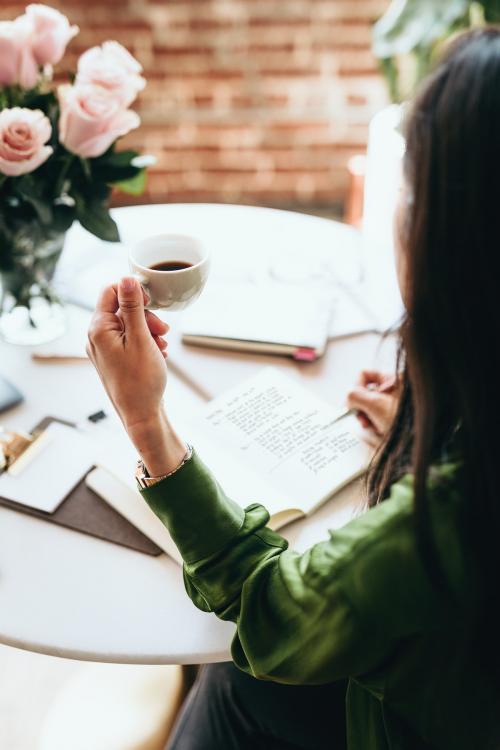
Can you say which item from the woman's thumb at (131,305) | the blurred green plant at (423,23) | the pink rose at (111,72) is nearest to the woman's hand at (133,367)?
the woman's thumb at (131,305)

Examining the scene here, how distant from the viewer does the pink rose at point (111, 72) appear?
1026 mm

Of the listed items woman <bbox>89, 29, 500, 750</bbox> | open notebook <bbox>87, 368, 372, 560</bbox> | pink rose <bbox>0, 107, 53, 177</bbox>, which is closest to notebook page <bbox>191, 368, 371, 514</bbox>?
open notebook <bbox>87, 368, 372, 560</bbox>

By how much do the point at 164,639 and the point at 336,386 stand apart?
19.8 inches

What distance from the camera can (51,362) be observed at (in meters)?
1.15

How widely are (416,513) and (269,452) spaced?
0.41 meters

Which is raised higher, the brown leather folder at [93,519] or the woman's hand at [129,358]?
the woman's hand at [129,358]

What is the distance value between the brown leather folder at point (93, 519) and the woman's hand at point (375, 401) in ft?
1.18

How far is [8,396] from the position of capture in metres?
1.06

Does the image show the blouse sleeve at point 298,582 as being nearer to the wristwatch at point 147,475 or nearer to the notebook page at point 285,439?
the wristwatch at point 147,475

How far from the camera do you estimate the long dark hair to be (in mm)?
520

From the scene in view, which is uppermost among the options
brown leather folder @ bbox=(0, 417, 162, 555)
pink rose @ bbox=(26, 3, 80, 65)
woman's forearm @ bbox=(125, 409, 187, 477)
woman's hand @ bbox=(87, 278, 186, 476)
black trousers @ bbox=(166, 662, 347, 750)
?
pink rose @ bbox=(26, 3, 80, 65)

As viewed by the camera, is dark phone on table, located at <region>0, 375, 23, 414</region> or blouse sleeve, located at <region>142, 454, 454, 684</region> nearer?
blouse sleeve, located at <region>142, 454, 454, 684</region>

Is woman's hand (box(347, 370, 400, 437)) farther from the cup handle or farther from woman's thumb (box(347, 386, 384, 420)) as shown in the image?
the cup handle

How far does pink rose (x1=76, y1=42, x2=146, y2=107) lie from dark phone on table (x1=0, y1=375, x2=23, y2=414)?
1.55ft
